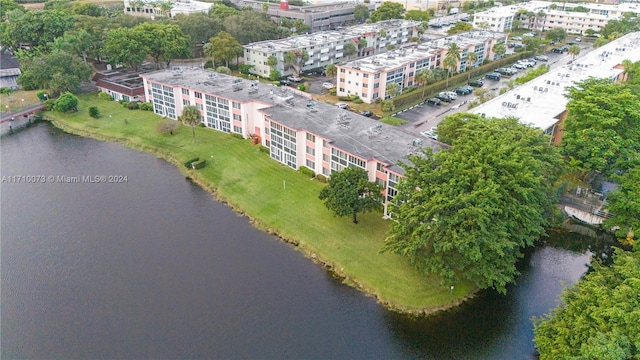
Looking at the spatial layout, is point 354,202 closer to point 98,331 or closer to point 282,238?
point 282,238

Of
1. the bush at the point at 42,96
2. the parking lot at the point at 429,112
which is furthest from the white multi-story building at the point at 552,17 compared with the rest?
the bush at the point at 42,96

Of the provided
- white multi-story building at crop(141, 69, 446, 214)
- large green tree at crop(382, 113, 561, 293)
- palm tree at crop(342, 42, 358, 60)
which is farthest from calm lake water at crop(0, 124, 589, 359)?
palm tree at crop(342, 42, 358, 60)

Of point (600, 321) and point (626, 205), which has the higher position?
point (600, 321)

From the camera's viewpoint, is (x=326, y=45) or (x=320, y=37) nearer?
(x=326, y=45)

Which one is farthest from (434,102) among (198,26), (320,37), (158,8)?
(158,8)

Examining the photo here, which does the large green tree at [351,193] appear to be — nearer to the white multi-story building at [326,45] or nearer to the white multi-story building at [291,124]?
→ the white multi-story building at [291,124]

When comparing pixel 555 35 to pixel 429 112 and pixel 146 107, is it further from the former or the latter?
pixel 146 107

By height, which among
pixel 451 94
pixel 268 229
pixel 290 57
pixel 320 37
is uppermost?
pixel 320 37
